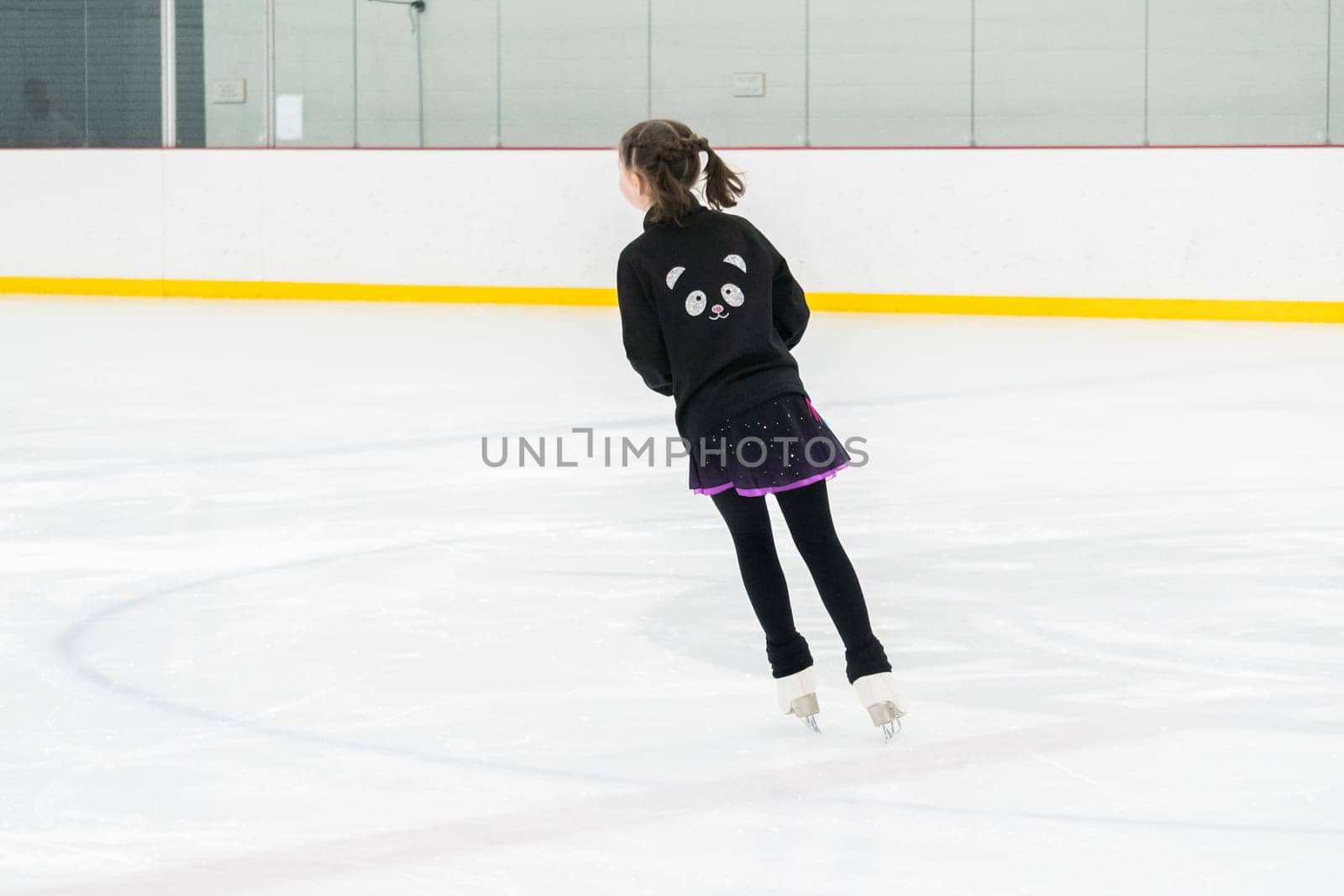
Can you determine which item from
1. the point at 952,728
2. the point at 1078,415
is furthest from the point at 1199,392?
the point at 952,728

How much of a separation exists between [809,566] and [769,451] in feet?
0.66

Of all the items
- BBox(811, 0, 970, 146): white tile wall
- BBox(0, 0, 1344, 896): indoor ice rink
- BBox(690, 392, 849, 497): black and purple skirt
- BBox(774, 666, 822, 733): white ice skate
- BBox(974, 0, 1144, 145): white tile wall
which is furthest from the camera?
BBox(811, 0, 970, 146): white tile wall

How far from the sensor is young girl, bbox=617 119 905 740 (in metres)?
2.80

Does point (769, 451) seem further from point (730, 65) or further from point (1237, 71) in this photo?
point (730, 65)

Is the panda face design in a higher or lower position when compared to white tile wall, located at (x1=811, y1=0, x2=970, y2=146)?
lower

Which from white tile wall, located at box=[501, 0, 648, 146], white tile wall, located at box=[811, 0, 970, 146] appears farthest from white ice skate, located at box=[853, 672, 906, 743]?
white tile wall, located at box=[501, 0, 648, 146]

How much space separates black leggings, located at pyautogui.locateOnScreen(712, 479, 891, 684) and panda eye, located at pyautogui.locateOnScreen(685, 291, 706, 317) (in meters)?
0.28

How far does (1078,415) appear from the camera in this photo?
7184mm

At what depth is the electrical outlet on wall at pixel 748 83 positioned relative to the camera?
1370 cm

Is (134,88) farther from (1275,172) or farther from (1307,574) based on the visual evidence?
(1307,574)

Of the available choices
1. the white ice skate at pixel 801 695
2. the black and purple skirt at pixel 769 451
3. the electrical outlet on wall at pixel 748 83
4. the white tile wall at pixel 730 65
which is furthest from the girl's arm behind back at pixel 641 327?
the electrical outlet on wall at pixel 748 83

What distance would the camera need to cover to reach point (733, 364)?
282cm

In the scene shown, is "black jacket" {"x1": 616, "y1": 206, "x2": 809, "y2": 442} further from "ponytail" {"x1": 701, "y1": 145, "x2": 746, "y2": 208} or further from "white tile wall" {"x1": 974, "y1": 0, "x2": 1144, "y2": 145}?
"white tile wall" {"x1": 974, "y1": 0, "x2": 1144, "y2": 145}

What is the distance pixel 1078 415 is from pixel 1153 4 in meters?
6.33
